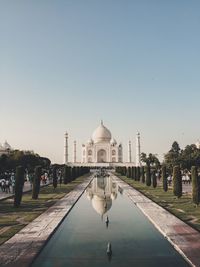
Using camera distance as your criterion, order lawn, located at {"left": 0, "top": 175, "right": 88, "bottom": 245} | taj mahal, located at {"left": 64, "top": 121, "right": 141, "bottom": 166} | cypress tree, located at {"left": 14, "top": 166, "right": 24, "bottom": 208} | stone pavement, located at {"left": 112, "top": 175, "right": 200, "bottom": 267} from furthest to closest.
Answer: taj mahal, located at {"left": 64, "top": 121, "right": 141, "bottom": 166}, cypress tree, located at {"left": 14, "top": 166, "right": 24, "bottom": 208}, lawn, located at {"left": 0, "top": 175, "right": 88, "bottom": 245}, stone pavement, located at {"left": 112, "top": 175, "right": 200, "bottom": 267}

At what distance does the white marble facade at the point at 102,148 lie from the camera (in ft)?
289

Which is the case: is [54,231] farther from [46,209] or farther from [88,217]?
[46,209]

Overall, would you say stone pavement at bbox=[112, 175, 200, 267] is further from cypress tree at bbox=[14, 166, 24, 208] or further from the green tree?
the green tree

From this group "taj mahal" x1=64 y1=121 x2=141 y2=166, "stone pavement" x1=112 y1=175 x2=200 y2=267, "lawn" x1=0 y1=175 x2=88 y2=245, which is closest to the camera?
"stone pavement" x1=112 y1=175 x2=200 y2=267

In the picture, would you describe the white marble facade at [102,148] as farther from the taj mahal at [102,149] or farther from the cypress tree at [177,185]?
the cypress tree at [177,185]

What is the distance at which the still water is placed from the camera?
5.82m

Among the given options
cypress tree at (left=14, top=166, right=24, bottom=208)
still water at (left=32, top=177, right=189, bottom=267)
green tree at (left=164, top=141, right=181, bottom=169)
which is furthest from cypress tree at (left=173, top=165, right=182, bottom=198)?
green tree at (left=164, top=141, right=181, bottom=169)

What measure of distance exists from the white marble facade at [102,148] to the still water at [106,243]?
253 feet

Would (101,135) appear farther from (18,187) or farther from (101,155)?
(18,187)

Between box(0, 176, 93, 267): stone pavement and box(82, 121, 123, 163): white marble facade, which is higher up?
box(82, 121, 123, 163): white marble facade

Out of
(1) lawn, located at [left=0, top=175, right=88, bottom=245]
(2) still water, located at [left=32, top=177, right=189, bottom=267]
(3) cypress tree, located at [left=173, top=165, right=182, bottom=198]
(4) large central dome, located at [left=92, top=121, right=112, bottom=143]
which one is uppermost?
(4) large central dome, located at [left=92, top=121, right=112, bottom=143]

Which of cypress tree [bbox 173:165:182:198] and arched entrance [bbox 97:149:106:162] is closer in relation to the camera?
cypress tree [bbox 173:165:182:198]

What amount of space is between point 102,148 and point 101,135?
3.13m

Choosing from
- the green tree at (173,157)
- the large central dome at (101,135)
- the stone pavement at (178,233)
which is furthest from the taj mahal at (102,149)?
the stone pavement at (178,233)
